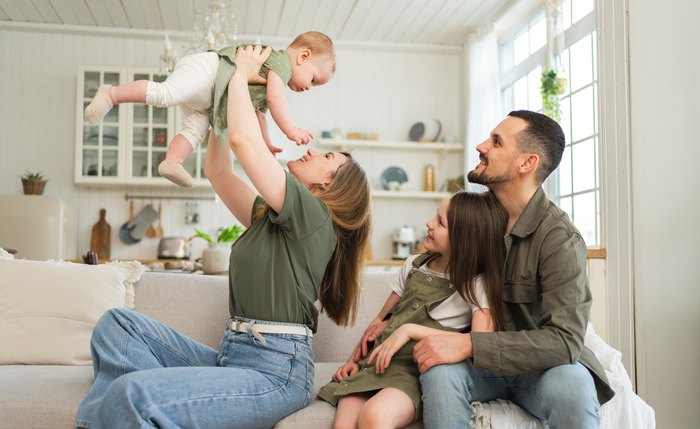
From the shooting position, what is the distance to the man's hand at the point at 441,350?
1.68m

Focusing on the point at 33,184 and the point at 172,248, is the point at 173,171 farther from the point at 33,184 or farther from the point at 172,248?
the point at 33,184

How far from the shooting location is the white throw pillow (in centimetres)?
233

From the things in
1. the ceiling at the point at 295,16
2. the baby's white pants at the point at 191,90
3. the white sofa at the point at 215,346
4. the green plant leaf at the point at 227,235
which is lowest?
the white sofa at the point at 215,346

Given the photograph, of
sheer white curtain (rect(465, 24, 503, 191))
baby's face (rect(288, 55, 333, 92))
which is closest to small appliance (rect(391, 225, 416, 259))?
sheer white curtain (rect(465, 24, 503, 191))

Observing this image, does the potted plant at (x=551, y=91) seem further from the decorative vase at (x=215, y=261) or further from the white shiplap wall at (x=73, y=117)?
the white shiplap wall at (x=73, y=117)

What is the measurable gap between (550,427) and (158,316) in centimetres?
143

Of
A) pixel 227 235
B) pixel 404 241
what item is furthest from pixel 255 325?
pixel 404 241

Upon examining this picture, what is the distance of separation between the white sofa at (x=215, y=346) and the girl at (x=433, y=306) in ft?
0.33

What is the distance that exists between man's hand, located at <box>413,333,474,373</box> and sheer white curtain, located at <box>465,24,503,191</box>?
3.81 m

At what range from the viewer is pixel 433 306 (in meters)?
1.93

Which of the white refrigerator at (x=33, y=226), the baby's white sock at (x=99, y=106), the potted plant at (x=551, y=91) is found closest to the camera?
the baby's white sock at (x=99, y=106)

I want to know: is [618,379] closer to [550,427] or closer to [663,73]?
[550,427]

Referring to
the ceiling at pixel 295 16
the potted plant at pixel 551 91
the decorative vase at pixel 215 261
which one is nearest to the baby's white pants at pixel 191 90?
the decorative vase at pixel 215 261

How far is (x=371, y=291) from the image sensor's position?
257 centimetres
